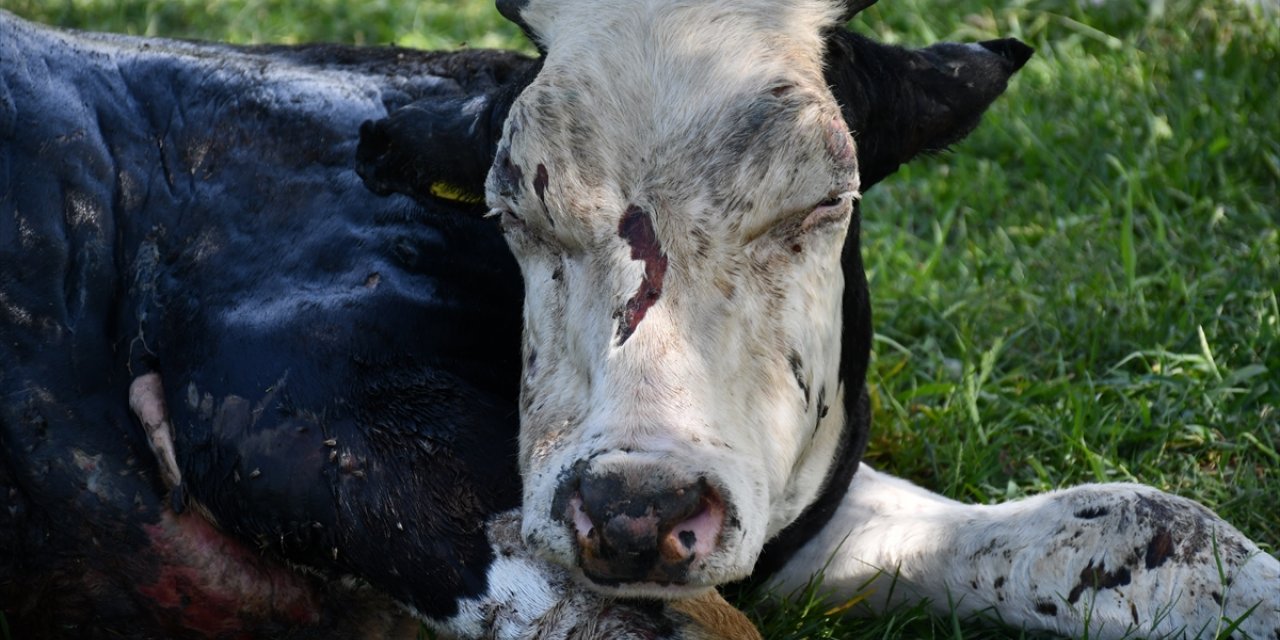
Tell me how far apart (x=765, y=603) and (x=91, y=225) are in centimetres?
193

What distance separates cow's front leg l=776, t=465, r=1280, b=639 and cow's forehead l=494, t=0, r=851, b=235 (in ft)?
3.87

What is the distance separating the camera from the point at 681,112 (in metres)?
3.32

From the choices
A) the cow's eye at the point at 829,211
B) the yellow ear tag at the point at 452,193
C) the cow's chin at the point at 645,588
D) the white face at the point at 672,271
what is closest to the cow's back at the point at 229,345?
the yellow ear tag at the point at 452,193

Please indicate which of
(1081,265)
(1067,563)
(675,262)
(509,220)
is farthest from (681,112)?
(1081,265)

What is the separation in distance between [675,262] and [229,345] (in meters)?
1.13

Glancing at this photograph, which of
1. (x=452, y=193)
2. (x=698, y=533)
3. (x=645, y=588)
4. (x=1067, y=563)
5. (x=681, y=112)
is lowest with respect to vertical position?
(x=1067, y=563)

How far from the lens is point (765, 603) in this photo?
4133 mm

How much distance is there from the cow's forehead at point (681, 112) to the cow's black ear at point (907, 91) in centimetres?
19

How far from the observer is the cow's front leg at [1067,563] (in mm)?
3756

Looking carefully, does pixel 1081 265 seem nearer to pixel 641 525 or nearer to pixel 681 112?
pixel 681 112

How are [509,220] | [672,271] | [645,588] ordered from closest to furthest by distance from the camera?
[645,588] → [672,271] → [509,220]

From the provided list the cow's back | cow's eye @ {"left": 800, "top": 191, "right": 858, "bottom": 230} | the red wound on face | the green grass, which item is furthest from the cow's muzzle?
the green grass

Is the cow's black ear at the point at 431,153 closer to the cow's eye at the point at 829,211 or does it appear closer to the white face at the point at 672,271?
the white face at the point at 672,271

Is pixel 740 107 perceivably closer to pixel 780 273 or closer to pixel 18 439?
pixel 780 273
